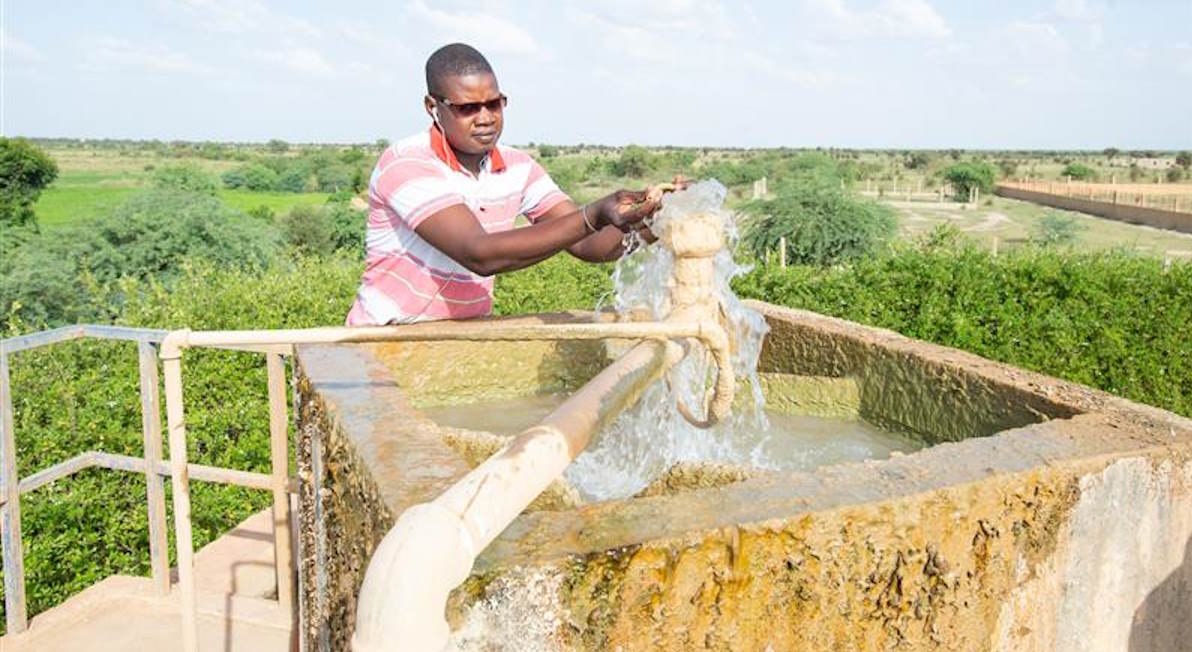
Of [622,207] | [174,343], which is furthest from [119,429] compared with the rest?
[622,207]

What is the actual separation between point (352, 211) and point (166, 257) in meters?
14.9

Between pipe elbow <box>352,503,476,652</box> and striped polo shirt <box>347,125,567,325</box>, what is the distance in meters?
1.81

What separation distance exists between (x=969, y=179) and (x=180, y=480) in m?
63.6

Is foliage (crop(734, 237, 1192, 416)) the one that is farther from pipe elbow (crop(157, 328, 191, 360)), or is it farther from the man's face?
pipe elbow (crop(157, 328, 191, 360))

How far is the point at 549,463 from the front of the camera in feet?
5.31

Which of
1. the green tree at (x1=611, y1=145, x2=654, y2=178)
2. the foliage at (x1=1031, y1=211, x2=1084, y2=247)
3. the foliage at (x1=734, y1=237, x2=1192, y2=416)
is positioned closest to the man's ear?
the foliage at (x1=734, y1=237, x2=1192, y2=416)

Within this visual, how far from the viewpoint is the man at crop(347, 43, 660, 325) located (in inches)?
106

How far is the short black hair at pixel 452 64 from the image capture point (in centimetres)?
300

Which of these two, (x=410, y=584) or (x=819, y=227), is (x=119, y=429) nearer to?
(x=410, y=584)

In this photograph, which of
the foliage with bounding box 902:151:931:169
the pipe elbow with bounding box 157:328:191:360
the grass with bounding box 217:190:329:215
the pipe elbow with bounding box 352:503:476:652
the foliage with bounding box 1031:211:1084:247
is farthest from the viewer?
the foliage with bounding box 902:151:931:169

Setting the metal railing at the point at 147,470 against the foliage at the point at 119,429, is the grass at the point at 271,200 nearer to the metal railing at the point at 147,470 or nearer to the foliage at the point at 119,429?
the foliage at the point at 119,429

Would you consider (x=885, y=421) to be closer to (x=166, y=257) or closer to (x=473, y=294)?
(x=473, y=294)

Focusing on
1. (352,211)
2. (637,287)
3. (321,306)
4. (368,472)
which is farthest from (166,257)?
(368,472)

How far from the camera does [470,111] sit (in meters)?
3.05
